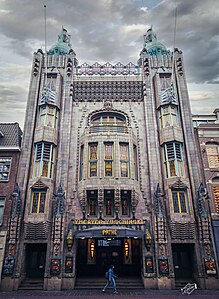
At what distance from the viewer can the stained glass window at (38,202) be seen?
20.4 m

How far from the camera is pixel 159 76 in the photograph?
88.9 ft

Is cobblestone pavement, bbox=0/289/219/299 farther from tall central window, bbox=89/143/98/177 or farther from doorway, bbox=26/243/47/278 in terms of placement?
tall central window, bbox=89/143/98/177

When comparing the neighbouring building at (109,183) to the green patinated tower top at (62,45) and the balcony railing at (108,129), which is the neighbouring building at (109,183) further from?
the green patinated tower top at (62,45)

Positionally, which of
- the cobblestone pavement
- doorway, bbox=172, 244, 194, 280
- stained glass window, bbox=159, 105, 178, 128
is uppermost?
stained glass window, bbox=159, 105, 178, 128

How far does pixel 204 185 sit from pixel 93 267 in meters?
14.8

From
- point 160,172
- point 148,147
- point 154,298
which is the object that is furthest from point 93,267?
point 148,147

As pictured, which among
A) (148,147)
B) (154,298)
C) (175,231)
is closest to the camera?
(154,298)

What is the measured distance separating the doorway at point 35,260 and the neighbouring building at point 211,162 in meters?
16.9

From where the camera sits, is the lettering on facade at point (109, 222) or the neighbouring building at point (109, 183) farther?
the lettering on facade at point (109, 222)

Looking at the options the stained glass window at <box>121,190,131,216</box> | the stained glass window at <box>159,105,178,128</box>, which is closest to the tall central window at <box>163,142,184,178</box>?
the stained glass window at <box>159,105,178,128</box>

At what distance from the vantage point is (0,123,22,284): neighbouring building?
2010 centimetres

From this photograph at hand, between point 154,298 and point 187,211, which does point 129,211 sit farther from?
point 154,298

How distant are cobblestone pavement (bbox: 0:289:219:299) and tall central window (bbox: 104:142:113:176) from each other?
409 inches

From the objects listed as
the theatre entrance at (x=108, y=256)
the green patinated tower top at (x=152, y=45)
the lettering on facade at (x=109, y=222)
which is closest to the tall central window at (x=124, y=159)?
the lettering on facade at (x=109, y=222)
